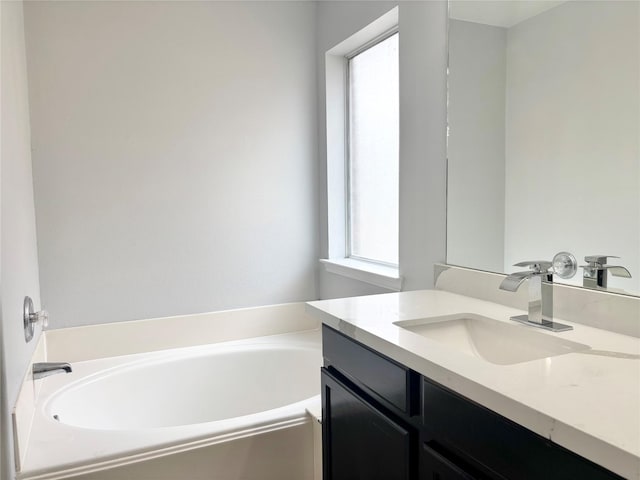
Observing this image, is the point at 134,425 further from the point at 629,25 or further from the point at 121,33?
the point at 629,25

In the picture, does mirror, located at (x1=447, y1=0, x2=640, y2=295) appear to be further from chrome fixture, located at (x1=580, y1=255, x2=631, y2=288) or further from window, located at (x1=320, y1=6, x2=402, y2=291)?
window, located at (x1=320, y1=6, x2=402, y2=291)

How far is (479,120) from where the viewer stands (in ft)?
5.05

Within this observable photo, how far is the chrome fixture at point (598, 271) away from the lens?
43.8 inches

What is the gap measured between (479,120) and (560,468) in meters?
1.17

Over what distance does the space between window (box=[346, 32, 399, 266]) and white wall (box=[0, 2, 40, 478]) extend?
60.7 inches

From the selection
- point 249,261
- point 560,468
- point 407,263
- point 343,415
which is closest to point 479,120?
point 407,263

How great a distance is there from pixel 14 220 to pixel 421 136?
147 centimetres

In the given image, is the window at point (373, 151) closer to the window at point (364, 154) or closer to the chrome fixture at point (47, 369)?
the window at point (364, 154)

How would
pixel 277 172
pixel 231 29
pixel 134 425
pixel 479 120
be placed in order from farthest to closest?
pixel 277 172 < pixel 231 29 < pixel 134 425 < pixel 479 120

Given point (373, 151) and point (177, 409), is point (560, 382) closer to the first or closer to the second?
point (373, 151)

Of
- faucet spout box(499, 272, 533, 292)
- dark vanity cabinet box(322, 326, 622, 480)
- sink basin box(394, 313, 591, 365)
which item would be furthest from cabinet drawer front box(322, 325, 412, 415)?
faucet spout box(499, 272, 533, 292)

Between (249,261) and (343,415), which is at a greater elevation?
(249,261)

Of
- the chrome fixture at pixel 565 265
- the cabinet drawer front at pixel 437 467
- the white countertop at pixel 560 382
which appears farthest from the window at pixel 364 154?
the cabinet drawer front at pixel 437 467

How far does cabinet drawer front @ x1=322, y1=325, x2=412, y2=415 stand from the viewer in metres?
0.97
